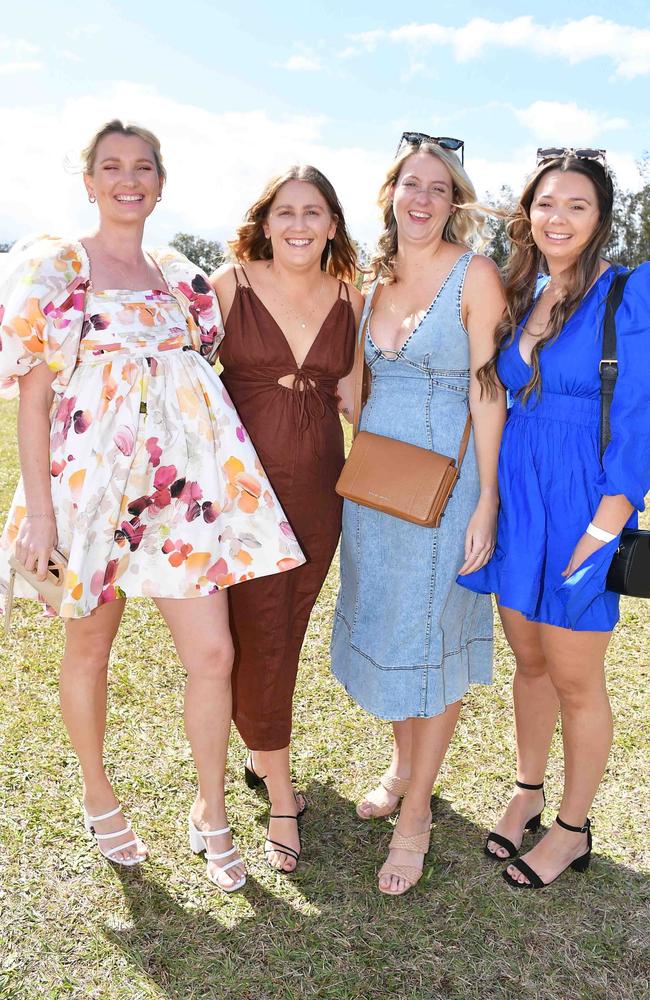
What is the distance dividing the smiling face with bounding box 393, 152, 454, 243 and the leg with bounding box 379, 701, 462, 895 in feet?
5.15

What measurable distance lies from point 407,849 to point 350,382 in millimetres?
1616

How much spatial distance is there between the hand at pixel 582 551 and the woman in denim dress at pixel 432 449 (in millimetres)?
292

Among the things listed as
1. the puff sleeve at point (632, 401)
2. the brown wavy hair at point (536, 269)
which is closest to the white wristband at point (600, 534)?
the puff sleeve at point (632, 401)

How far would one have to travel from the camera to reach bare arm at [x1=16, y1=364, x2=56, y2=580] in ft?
7.73

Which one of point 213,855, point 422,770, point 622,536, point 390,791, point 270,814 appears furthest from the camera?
point 390,791

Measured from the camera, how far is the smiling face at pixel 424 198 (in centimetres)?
259

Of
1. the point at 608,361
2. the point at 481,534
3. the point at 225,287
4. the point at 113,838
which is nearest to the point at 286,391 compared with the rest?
the point at 225,287

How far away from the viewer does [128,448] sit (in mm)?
2361

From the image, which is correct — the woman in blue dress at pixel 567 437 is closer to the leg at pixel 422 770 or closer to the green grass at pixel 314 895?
the leg at pixel 422 770

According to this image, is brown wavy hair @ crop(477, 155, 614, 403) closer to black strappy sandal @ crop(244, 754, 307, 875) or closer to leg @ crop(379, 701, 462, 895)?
→ leg @ crop(379, 701, 462, 895)

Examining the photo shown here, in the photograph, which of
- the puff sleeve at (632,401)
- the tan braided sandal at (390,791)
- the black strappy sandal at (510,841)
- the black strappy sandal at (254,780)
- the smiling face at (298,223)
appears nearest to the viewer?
the puff sleeve at (632,401)

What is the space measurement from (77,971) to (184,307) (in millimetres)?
1981

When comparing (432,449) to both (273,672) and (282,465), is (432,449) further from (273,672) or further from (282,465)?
(273,672)

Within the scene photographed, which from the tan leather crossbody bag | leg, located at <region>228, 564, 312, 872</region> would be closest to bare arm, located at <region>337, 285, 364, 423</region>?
the tan leather crossbody bag
